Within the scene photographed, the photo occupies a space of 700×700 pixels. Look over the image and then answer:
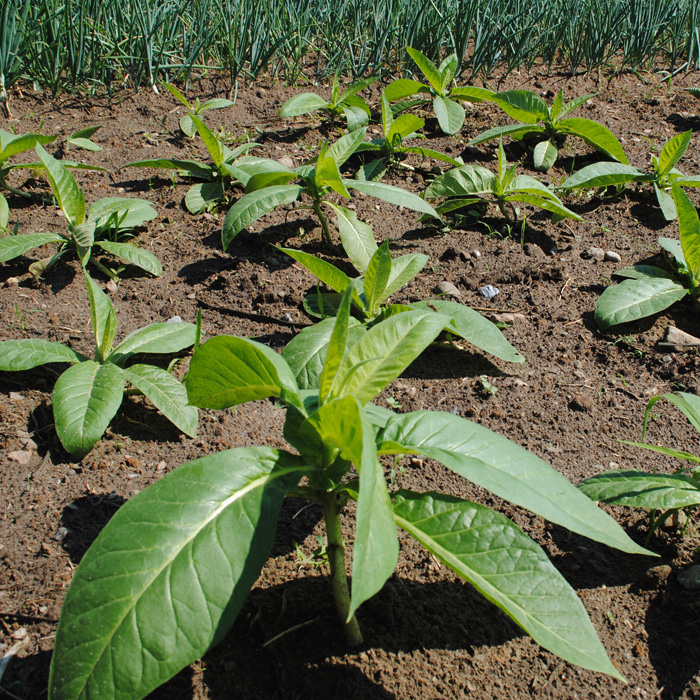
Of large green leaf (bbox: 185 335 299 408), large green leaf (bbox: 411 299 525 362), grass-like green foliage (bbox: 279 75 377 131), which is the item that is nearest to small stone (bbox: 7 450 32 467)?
large green leaf (bbox: 185 335 299 408)

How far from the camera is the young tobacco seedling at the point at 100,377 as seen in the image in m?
1.86

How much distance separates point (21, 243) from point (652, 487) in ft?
7.79

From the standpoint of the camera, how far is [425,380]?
7.93ft

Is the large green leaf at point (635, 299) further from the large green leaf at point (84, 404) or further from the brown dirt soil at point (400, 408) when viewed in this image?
the large green leaf at point (84, 404)

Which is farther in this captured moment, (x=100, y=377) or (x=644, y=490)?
(x=100, y=377)

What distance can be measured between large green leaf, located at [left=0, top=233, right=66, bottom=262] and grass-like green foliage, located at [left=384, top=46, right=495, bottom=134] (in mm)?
2106

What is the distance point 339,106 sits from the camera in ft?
11.9

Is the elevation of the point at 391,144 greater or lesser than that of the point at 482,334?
greater

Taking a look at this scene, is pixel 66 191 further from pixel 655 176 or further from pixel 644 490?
pixel 655 176

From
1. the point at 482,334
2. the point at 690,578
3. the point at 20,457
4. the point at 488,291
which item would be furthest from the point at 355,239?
the point at 690,578

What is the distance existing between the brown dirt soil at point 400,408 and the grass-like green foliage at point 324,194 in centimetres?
23

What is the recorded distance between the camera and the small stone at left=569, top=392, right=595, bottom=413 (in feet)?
7.60

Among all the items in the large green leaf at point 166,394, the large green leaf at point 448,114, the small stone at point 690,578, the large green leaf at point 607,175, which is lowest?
the small stone at point 690,578

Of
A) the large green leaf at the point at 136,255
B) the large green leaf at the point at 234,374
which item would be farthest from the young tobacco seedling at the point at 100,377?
the large green leaf at the point at 234,374
